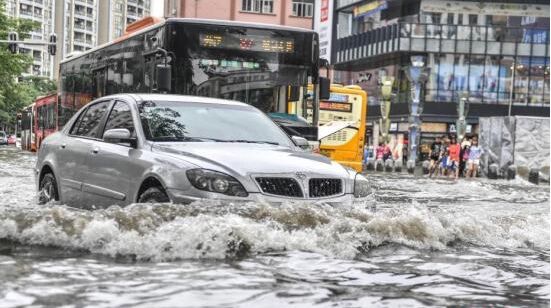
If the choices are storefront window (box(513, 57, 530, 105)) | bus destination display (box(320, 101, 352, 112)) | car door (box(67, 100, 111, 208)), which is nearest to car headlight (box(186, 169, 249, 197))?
car door (box(67, 100, 111, 208))

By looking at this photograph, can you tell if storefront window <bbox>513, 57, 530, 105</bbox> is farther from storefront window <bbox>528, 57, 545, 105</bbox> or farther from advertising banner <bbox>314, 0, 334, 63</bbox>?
advertising banner <bbox>314, 0, 334, 63</bbox>

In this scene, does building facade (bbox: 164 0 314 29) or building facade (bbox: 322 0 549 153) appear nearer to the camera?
building facade (bbox: 322 0 549 153)

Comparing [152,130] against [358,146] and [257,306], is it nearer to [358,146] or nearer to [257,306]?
[257,306]

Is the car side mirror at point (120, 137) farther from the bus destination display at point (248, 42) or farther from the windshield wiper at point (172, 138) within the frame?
the bus destination display at point (248, 42)

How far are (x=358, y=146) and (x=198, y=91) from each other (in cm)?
1083

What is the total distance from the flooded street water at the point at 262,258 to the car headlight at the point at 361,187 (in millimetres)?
126

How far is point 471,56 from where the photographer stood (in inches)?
2058

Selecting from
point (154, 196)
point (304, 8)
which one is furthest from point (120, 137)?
point (304, 8)

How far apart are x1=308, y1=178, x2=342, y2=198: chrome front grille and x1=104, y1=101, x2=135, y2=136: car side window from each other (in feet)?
5.88

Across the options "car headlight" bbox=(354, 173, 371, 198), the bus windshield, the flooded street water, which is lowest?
the flooded street water

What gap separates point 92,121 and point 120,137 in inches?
55.0

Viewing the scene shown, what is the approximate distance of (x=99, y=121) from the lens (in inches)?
319

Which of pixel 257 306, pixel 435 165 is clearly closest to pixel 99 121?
pixel 257 306

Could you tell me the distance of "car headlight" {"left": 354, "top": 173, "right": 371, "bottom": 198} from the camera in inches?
276
